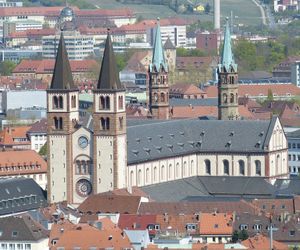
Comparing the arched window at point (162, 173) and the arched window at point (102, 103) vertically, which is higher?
the arched window at point (102, 103)

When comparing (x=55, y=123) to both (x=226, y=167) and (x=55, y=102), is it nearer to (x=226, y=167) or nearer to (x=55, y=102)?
(x=55, y=102)

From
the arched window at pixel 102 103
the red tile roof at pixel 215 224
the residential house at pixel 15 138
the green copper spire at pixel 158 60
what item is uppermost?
the green copper spire at pixel 158 60

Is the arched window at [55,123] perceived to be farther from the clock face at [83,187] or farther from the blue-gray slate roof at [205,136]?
the blue-gray slate roof at [205,136]

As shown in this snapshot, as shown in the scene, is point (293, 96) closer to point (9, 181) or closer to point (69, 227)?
point (9, 181)

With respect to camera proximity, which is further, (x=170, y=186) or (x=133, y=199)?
(x=170, y=186)

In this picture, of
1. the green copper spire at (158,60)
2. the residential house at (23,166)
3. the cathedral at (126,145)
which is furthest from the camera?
the green copper spire at (158,60)

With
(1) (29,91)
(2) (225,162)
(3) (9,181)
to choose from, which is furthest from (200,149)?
(1) (29,91)

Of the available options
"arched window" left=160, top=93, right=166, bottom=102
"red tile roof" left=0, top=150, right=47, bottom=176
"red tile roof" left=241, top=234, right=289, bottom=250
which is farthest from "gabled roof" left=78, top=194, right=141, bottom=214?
"arched window" left=160, top=93, right=166, bottom=102

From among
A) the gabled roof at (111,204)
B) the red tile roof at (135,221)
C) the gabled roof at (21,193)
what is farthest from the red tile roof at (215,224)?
the gabled roof at (21,193)
